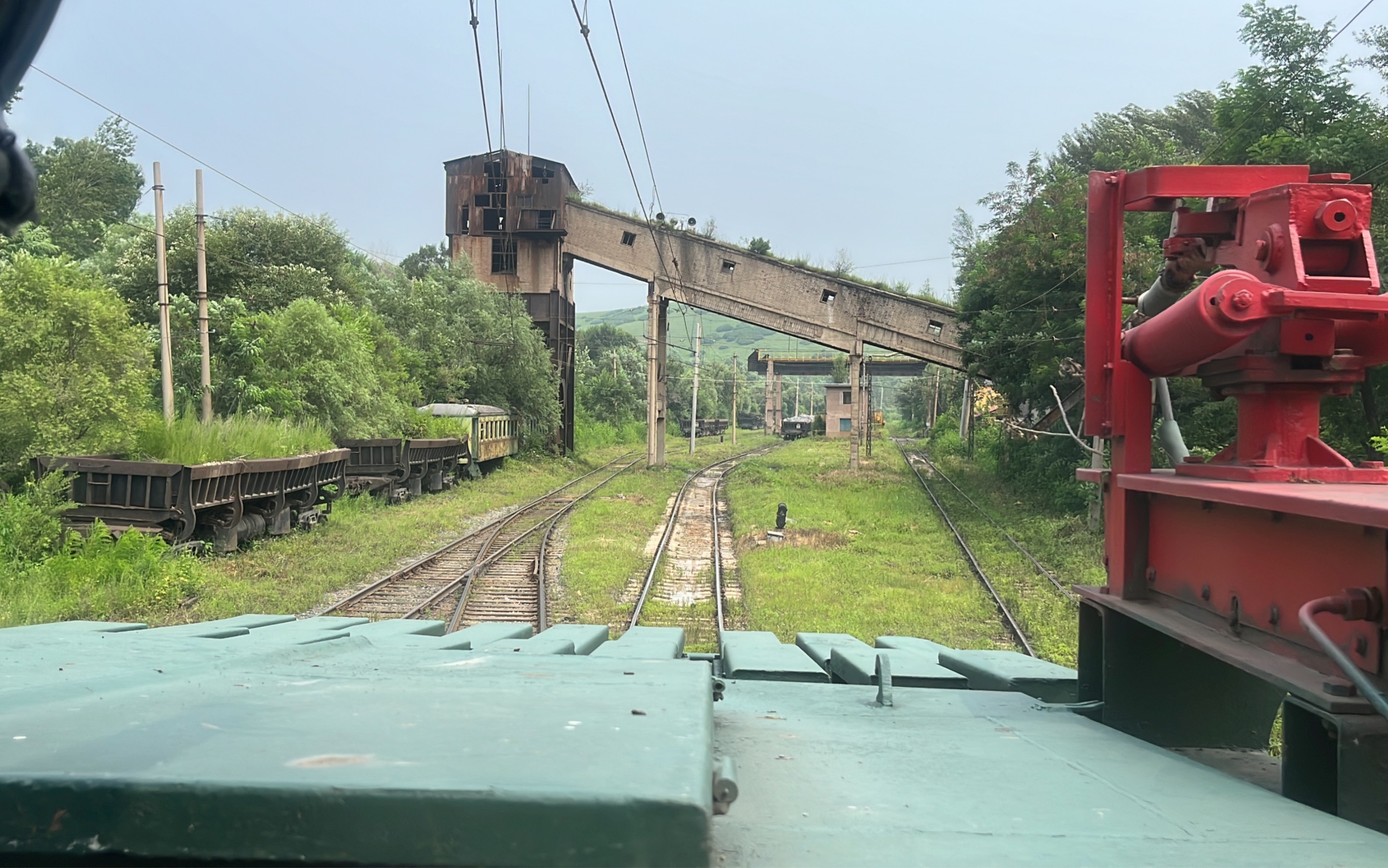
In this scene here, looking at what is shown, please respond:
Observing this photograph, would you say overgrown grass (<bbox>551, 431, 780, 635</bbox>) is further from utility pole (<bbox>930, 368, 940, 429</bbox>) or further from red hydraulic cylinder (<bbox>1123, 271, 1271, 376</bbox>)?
utility pole (<bbox>930, 368, 940, 429</bbox>)

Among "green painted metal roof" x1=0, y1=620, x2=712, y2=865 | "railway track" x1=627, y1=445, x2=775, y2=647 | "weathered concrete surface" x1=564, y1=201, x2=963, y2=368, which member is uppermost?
"weathered concrete surface" x1=564, y1=201, x2=963, y2=368

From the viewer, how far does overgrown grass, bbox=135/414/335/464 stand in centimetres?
1224

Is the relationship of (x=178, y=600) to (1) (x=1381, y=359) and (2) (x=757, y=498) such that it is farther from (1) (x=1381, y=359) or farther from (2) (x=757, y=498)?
(2) (x=757, y=498)

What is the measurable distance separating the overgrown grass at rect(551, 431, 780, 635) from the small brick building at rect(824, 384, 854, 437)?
124 ft

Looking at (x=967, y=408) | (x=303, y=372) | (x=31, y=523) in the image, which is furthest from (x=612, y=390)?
(x=31, y=523)

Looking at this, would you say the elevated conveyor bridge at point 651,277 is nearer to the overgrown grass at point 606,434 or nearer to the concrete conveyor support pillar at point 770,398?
the overgrown grass at point 606,434

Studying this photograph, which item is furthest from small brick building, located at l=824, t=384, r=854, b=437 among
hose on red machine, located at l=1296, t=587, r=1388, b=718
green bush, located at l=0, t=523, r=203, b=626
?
hose on red machine, located at l=1296, t=587, r=1388, b=718

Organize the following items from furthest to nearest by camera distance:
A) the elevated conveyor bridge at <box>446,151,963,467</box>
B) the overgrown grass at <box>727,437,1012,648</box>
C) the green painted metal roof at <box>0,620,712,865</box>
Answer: the elevated conveyor bridge at <box>446,151,963,467</box>, the overgrown grass at <box>727,437,1012,648</box>, the green painted metal roof at <box>0,620,712,865</box>

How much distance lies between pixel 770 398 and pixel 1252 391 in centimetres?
7854

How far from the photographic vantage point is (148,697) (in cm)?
170

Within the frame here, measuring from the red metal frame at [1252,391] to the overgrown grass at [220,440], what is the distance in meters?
11.7

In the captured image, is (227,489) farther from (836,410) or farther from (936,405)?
(836,410)

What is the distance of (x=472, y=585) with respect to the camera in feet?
38.1

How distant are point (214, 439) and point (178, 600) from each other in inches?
157
